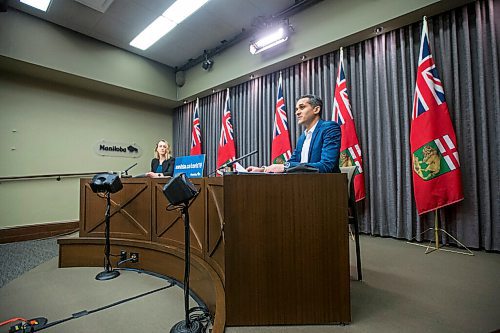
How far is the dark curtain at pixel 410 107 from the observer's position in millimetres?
2332

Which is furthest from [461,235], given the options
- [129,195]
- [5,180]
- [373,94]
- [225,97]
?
[5,180]

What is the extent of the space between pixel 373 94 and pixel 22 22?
5.09 m

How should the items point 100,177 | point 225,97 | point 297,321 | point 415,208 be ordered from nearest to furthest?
point 297,321 < point 100,177 < point 415,208 < point 225,97

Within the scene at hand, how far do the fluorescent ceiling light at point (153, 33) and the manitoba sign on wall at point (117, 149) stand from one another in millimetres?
Answer: 1974

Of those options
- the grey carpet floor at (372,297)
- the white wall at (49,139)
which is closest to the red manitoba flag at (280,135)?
the grey carpet floor at (372,297)

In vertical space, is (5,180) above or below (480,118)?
below

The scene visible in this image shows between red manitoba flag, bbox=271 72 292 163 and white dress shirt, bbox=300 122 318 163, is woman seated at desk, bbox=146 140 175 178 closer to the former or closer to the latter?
red manitoba flag, bbox=271 72 292 163

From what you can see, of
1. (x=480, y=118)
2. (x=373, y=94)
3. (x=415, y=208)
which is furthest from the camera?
(x=373, y=94)

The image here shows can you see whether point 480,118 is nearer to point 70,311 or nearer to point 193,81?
point 70,311

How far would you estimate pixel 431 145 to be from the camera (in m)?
2.43

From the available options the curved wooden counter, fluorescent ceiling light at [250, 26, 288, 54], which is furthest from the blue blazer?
fluorescent ceiling light at [250, 26, 288, 54]

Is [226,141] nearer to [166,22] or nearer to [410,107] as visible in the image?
[166,22]

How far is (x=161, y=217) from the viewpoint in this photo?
7.29 ft

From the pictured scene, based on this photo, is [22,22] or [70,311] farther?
[22,22]
